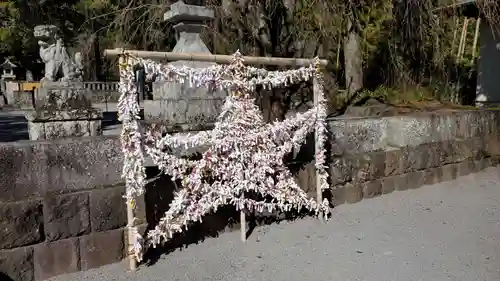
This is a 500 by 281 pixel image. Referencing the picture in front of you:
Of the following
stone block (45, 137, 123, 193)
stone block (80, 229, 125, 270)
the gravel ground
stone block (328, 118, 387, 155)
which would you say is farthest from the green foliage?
stone block (80, 229, 125, 270)

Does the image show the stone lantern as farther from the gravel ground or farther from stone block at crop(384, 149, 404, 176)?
the gravel ground

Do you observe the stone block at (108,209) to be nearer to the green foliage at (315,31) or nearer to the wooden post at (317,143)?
the wooden post at (317,143)

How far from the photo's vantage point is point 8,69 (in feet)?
110

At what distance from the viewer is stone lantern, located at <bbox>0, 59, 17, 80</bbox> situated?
3291 centimetres

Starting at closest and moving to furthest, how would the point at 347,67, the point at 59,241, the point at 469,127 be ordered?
A: the point at 59,241, the point at 469,127, the point at 347,67

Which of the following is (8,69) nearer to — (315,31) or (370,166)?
(315,31)

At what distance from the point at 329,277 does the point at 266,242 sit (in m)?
0.90

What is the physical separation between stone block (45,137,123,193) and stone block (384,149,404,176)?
3.69 metres

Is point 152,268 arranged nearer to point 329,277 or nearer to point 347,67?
point 329,277

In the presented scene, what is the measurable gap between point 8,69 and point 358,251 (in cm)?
3679

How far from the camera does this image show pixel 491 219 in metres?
4.82

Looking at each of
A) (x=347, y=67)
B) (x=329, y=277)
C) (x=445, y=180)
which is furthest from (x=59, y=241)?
(x=347, y=67)

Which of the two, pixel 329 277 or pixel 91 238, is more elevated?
pixel 91 238

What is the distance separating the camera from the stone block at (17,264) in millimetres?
3020
